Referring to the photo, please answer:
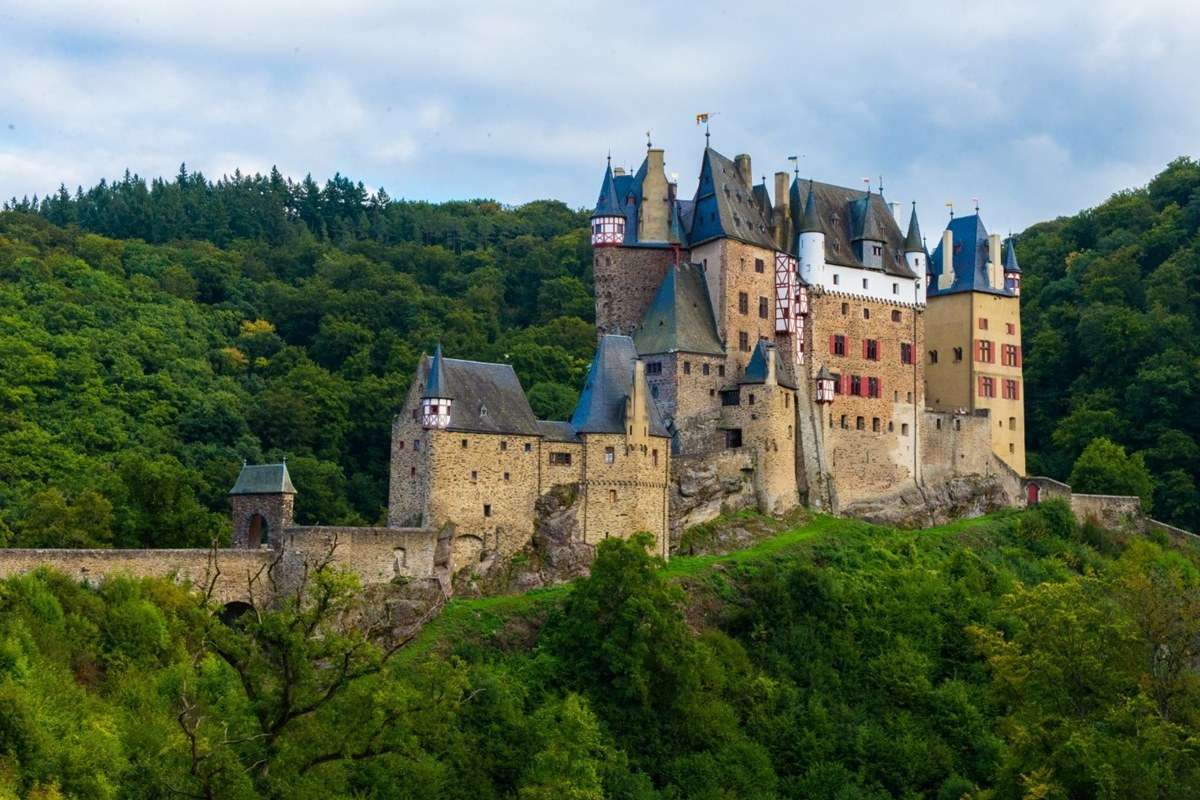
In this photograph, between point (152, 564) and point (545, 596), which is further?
point (545, 596)

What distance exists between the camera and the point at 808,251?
6588cm

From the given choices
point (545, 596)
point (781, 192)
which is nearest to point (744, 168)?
point (781, 192)

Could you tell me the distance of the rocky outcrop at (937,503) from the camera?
6519 centimetres

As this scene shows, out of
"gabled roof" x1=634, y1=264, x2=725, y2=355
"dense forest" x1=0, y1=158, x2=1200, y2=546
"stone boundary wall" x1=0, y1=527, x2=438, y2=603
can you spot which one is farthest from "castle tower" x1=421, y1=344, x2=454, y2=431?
"gabled roof" x1=634, y1=264, x2=725, y2=355

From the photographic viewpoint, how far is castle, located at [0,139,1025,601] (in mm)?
53000

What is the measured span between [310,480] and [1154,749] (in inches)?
1540

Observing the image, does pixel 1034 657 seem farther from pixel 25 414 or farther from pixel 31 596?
pixel 25 414

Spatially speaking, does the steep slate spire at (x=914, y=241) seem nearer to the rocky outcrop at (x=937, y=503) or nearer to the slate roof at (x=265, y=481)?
the rocky outcrop at (x=937, y=503)

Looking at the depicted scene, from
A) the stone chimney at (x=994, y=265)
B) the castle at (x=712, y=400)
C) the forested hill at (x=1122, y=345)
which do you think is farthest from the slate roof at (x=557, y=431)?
the forested hill at (x=1122, y=345)

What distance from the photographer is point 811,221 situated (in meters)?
66.1

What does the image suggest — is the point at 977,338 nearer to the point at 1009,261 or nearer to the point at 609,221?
the point at 1009,261

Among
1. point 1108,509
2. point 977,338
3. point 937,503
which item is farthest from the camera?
point 977,338

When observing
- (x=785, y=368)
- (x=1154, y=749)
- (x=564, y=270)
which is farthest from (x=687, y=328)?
(x=564, y=270)

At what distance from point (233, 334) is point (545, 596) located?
38297mm
